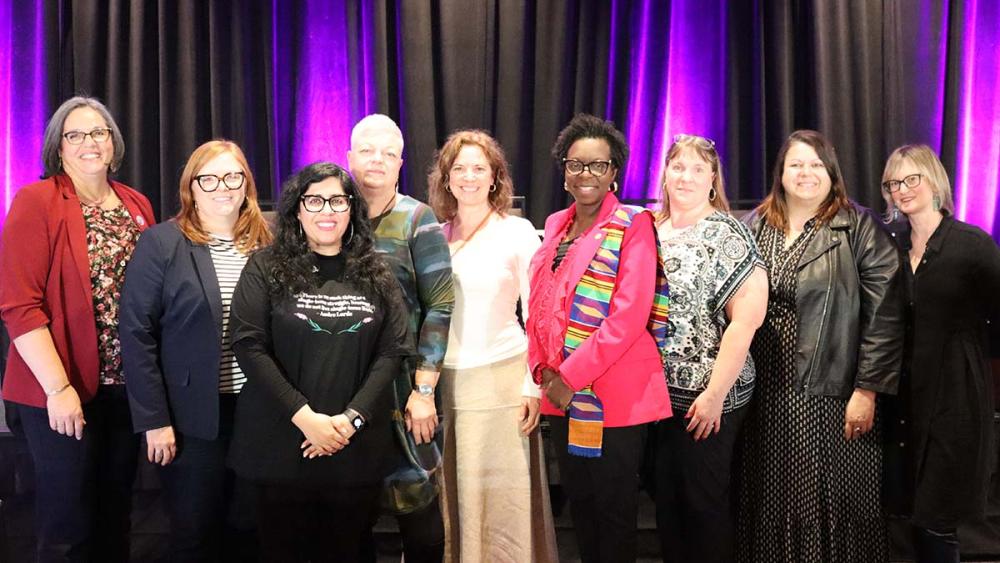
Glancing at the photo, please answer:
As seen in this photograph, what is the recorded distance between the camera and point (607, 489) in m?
2.24

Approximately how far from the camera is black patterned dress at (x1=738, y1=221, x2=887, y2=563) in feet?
8.27

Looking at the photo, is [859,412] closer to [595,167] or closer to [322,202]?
[595,167]

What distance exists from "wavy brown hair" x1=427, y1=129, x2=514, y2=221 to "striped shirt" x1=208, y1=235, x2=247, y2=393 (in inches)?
25.7

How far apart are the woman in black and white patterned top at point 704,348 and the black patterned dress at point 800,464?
0.65ft

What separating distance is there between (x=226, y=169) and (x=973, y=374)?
7.98ft

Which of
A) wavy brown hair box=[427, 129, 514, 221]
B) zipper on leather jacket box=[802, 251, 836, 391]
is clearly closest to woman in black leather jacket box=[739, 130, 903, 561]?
zipper on leather jacket box=[802, 251, 836, 391]

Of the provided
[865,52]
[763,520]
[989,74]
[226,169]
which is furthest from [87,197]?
[989,74]

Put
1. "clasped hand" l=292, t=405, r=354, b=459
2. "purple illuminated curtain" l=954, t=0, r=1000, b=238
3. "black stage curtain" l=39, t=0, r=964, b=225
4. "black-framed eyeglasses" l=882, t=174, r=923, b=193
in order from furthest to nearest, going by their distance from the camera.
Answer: "purple illuminated curtain" l=954, t=0, r=1000, b=238
"black stage curtain" l=39, t=0, r=964, b=225
"black-framed eyeglasses" l=882, t=174, r=923, b=193
"clasped hand" l=292, t=405, r=354, b=459

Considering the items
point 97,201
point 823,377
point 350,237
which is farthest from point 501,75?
point 823,377

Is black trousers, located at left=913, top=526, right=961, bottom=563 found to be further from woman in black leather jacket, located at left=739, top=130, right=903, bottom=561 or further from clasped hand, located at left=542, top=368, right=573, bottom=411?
clasped hand, located at left=542, top=368, right=573, bottom=411

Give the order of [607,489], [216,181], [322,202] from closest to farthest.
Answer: [322,202], [607,489], [216,181]

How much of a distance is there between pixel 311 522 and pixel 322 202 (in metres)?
0.85

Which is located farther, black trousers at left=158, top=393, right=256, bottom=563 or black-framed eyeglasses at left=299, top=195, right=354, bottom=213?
black trousers at left=158, top=393, right=256, bottom=563

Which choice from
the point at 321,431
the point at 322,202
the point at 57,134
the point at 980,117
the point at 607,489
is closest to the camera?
the point at 321,431
